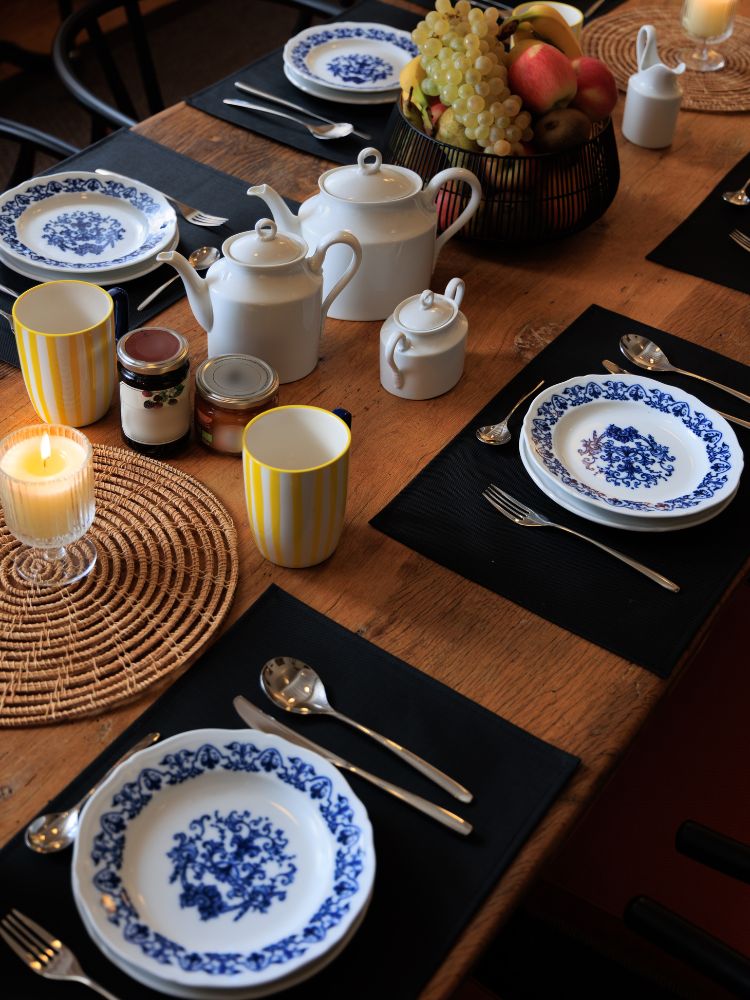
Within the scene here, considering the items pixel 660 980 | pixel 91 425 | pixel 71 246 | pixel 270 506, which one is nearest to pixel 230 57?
pixel 71 246

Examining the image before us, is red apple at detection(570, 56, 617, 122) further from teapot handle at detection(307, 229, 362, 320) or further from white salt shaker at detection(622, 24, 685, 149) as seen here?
teapot handle at detection(307, 229, 362, 320)

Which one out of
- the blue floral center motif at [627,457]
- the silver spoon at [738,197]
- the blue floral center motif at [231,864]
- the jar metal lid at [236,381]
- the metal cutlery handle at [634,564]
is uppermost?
the jar metal lid at [236,381]

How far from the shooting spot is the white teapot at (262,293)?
1.10 metres

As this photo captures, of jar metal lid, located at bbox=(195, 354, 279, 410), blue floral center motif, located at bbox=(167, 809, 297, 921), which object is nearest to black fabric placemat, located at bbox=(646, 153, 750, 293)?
jar metal lid, located at bbox=(195, 354, 279, 410)

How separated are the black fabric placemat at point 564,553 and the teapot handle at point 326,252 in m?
0.20

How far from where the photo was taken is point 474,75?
4.06 feet

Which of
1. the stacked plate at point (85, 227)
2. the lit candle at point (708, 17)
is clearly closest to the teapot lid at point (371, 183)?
the stacked plate at point (85, 227)

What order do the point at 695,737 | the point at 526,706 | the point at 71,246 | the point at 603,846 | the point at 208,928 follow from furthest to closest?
the point at 71,246 → the point at 695,737 → the point at 603,846 → the point at 526,706 → the point at 208,928

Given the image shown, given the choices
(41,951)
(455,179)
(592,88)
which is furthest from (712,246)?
(41,951)

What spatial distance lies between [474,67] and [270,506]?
62 cm

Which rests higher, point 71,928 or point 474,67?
point 474,67

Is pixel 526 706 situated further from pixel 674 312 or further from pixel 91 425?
pixel 674 312

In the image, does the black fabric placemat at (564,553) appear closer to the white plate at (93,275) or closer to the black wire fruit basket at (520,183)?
the black wire fruit basket at (520,183)

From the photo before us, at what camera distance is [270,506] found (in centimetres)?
93
